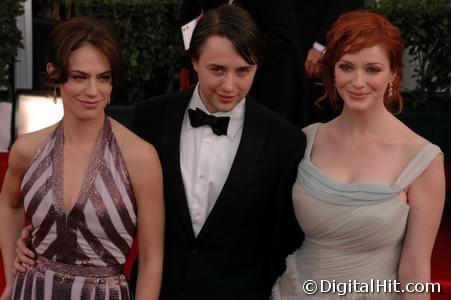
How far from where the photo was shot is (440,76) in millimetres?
6789

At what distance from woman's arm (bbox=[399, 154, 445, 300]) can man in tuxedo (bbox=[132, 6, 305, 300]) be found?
0.39 meters

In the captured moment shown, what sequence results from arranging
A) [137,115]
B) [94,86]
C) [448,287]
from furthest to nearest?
[448,287] → [137,115] → [94,86]

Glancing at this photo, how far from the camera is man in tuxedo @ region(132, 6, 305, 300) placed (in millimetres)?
2541

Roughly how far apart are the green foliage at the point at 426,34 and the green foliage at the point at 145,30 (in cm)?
166

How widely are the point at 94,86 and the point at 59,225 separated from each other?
419 millimetres

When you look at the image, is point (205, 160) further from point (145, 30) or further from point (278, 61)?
point (145, 30)

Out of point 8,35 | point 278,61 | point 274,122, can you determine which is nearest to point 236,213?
point 274,122

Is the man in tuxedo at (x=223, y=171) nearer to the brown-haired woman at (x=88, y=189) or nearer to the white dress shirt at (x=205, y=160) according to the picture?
the white dress shirt at (x=205, y=160)

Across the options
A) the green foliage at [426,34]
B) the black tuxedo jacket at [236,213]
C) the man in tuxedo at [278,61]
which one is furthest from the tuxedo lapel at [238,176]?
the green foliage at [426,34]

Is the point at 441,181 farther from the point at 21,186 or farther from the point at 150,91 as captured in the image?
the point at 150,91

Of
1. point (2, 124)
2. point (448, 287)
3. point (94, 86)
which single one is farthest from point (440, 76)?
point (94, 86)

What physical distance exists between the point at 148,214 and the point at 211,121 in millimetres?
364

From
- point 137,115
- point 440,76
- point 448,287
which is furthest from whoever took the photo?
point 440,76

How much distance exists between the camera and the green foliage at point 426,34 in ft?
21.6
